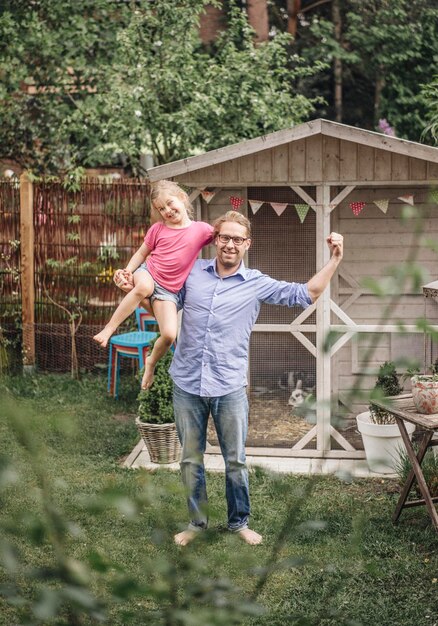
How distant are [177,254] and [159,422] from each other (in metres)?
1.77

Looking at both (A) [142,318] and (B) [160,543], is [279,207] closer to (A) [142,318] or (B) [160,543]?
(A) [142,318]

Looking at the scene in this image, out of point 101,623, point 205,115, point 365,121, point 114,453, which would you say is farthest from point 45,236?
point 101,623

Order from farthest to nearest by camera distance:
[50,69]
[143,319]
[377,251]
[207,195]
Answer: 1. [50,69]
2. [143,319]
3. [377,251]
4. [207,195]

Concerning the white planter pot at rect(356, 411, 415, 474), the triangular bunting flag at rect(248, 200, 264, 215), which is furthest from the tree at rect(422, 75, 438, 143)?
the white planter pot at rect(356, 411, 415, 474)

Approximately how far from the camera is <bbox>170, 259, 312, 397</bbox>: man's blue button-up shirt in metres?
4.88

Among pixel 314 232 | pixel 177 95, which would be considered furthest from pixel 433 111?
pixel 177 95

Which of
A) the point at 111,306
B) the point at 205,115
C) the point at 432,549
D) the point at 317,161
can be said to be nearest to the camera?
the point at 432,549

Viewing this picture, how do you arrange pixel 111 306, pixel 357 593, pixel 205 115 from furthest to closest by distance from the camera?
pixel 205 115 < pixel 111 306 < pixel 357 593

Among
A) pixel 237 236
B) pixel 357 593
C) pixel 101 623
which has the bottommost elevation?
pixel 357 593

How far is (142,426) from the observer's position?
6.86 meters

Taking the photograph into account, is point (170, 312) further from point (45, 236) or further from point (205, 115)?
point (205, 115)

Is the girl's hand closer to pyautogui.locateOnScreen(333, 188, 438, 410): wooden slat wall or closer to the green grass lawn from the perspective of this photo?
the green grass lawn

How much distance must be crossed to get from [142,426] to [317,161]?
2.38m

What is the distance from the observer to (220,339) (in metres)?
4.90
